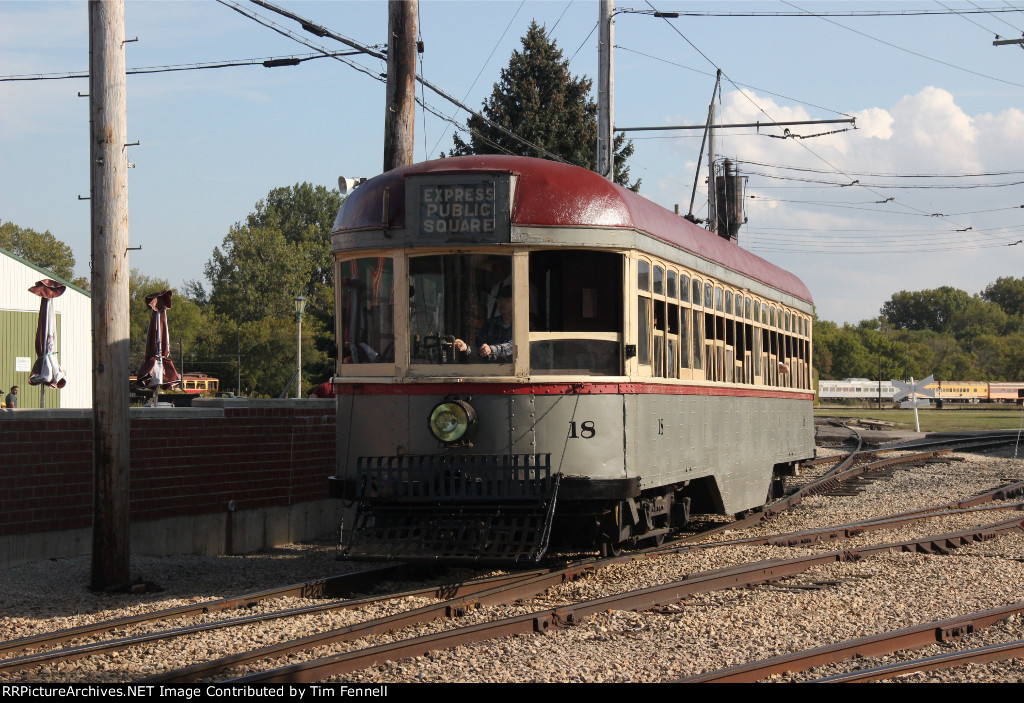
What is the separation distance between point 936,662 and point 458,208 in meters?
4.57

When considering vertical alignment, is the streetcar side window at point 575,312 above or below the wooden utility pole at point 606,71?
below

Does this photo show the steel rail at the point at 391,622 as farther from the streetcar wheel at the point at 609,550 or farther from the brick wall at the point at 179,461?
the brick wall at the point at 179,461

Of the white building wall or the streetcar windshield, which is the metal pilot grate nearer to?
the streetcar windshield

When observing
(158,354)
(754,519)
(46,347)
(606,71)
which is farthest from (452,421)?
(606,71)

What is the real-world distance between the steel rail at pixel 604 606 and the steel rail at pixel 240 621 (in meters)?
1.05

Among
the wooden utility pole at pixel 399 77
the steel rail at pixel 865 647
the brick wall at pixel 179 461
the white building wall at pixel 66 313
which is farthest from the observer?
the white building wall at pixel 66 313

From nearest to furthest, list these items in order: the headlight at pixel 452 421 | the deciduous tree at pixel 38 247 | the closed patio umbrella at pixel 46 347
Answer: the headlight at pixel 452 421 < the closed patio umbrella at pixel 46 347 < the deciduous tree at pixel 38 247

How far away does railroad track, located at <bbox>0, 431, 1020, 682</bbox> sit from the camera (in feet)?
19.3

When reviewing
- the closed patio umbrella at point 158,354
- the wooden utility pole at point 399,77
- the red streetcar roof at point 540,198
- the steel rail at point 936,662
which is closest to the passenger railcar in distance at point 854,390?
the wooden utility pole at point 399,77

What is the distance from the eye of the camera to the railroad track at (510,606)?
19.3ft

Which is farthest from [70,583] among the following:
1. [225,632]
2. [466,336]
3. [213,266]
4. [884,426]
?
[213,266]

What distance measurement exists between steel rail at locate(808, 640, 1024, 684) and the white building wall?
29.1m

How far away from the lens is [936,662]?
6000 mm

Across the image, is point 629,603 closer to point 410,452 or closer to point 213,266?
point 410,452
